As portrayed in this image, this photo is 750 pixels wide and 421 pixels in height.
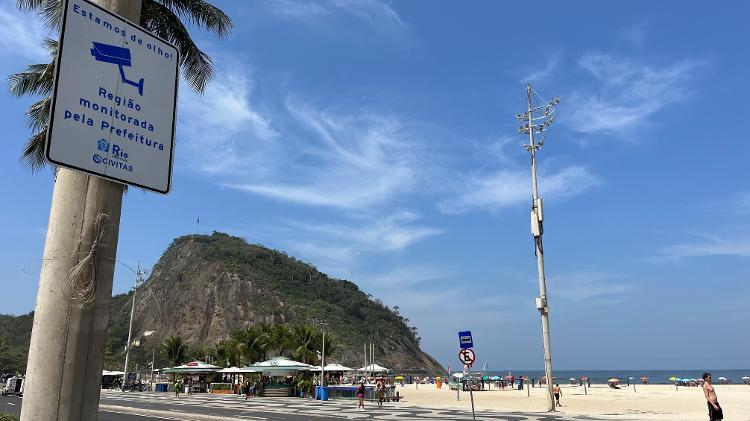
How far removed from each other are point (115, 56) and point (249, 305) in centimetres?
14406

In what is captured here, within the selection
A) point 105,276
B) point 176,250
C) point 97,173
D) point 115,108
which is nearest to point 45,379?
point 105,276

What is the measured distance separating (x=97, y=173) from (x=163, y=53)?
0.89 meters

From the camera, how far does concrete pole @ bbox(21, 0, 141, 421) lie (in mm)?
2836

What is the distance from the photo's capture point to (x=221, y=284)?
484ft

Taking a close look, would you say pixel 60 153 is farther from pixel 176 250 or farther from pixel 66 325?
pixel 176 250

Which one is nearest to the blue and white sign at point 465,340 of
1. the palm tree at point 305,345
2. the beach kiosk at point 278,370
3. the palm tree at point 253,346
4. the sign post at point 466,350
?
the sign post at point 466,350

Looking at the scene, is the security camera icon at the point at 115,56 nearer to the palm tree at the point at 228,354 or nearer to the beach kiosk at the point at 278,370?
the beach kiosk at the point at 278,370

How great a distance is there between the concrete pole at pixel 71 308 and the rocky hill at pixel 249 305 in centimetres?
11679

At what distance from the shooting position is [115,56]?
3.05 m

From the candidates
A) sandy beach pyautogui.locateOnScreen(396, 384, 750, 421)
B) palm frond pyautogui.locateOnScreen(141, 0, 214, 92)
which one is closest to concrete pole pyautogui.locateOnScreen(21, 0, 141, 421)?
palm frond pyautogui.locateOnScreen(141, 0, 214, 92)

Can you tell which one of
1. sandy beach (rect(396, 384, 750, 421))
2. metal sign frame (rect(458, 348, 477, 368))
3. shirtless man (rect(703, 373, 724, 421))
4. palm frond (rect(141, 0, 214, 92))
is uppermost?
palm frond (rect(141, 0, 214, 92))

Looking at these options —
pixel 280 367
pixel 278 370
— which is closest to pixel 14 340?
pixel 278 370

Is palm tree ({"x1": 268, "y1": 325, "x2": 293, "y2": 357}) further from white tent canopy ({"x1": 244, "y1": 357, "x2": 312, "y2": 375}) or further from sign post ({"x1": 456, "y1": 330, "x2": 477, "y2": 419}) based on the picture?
sign post ({"x1": 456, "y1": 330, "x2": 477, "y2": 419})

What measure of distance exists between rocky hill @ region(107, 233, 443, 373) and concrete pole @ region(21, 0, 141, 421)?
4598 inches
